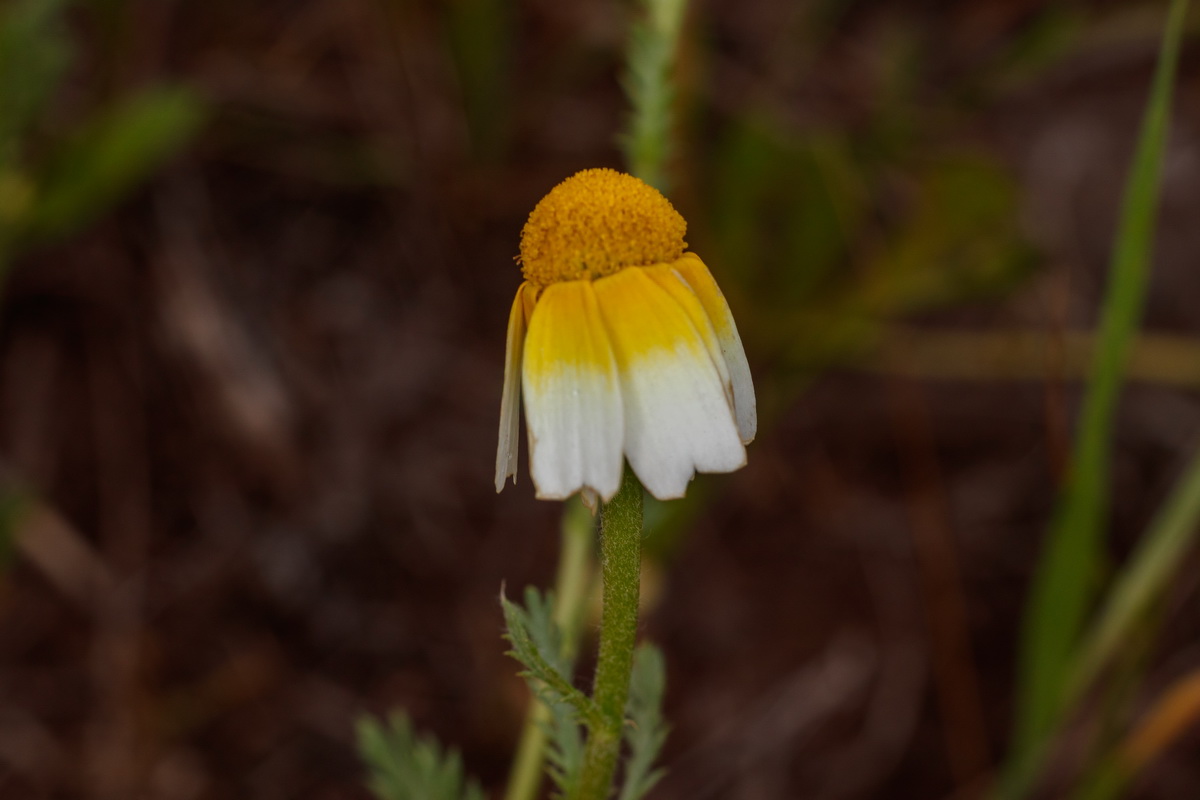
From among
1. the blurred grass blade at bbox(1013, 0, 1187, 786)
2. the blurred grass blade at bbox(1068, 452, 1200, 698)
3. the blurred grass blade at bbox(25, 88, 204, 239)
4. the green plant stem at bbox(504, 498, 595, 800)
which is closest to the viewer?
the blurred grass blade at bbox(1013, 0, 1187, 786)

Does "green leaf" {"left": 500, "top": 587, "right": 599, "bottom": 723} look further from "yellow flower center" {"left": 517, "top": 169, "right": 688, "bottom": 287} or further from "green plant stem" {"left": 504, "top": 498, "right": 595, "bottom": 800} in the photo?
"green plant stem" {"left": 504, "top": 498, "right": 595, "bottom": 800}

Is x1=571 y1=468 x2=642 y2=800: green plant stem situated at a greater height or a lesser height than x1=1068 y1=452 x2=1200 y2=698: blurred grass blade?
lesser

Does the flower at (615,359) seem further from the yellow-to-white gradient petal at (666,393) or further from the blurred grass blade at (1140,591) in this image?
the blurred grass blade at (1140,591)

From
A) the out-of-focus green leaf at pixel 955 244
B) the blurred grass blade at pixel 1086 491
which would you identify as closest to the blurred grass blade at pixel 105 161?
the out-of-focus green leaf at pixel 955 244

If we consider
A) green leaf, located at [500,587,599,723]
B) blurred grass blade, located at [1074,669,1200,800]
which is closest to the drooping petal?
green leaf, located at [500,587,599,723]

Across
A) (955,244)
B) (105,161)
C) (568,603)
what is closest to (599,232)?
(568,603)

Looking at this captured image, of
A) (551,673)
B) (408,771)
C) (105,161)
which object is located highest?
(105,161)

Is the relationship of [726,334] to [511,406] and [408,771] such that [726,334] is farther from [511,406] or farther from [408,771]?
[408,771]
